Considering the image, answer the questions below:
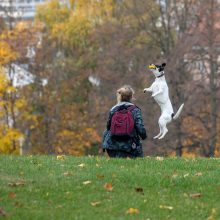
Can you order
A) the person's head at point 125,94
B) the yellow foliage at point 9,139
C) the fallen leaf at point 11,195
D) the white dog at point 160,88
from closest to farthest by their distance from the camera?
1. the fallen leaf at point 11,195
2. the person's head at point 125,94
3. the white dog at point 160,88
4. the yellow foliage at point 9,139

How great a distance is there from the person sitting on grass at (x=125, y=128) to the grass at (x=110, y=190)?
494 millimetres

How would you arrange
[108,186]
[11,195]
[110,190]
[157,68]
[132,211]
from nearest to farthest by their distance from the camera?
[132,211] → [11,195] → [110,190] → [108,186] → [157,68]

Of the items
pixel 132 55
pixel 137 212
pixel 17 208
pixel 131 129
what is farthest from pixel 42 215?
pixel 132 55

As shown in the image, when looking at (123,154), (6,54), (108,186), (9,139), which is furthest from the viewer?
(6,54)

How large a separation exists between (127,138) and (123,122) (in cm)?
39

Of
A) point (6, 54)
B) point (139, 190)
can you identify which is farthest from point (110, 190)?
point (6, 54)

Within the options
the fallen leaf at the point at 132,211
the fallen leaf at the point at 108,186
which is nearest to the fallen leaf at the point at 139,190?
the fallen leaf at the point at 108,186

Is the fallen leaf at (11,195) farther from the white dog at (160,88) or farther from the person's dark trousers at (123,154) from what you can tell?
the white dog at (160,88)

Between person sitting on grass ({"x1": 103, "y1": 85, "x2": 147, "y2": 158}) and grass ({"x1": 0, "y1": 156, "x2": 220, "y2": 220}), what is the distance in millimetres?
494

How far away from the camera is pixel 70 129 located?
46.6 meters

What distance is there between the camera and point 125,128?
13391 mm

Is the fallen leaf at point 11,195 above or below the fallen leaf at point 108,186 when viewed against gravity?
below

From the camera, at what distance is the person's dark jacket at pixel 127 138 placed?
1344cm

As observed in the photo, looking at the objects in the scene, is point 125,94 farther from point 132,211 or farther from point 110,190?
point 132,211
